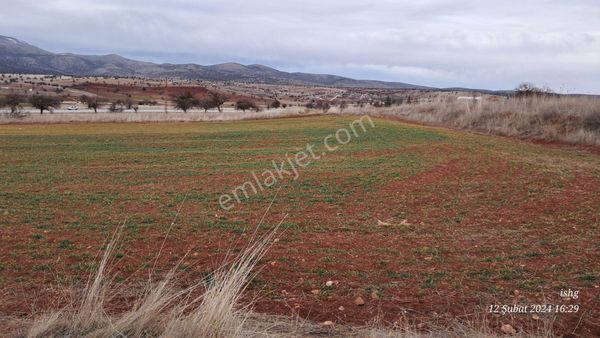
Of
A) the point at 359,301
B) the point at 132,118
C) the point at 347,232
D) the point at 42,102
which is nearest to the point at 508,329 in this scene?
the point at 359,301

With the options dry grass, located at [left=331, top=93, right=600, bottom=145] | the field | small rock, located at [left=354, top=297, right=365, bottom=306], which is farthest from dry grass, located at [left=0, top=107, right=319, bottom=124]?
small rock, located at [left=354, top=297, right=365, bottom=306]

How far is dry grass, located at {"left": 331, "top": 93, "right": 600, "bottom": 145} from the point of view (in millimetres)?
24672

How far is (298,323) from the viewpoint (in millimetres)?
4152

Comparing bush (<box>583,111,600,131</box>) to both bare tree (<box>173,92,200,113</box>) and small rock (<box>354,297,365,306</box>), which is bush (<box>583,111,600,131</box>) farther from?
bare tree (<box>173,92,200,113</box>)

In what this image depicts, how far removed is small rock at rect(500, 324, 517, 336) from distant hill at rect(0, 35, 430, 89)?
15769 cm

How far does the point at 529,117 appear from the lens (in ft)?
96.3

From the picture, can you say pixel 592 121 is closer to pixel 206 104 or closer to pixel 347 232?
pixel 347 232

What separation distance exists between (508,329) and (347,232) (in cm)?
353

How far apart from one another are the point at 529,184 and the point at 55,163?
15.3m

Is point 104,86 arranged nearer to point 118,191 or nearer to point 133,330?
point 118,191

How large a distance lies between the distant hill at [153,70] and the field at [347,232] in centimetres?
14896

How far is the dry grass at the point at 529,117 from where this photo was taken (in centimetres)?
2467

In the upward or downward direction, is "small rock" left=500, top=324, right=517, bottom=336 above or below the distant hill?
below

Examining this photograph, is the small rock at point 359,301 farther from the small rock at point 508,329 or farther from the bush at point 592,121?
the bush at point 592,121
